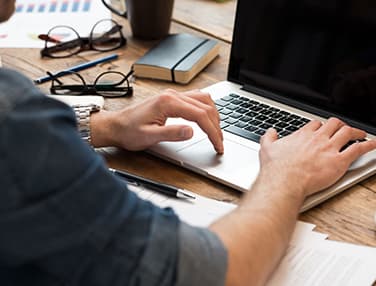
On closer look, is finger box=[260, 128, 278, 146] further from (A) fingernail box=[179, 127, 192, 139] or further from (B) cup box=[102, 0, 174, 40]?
(B) cup box=[102, 0, 174, 40]

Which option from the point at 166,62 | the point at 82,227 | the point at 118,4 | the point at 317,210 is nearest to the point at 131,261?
the point at 82,227

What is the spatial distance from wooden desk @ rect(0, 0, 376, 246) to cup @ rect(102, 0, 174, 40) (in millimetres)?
30

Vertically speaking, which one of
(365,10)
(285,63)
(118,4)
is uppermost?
(365,10)

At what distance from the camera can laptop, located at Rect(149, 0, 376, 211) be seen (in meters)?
1.03

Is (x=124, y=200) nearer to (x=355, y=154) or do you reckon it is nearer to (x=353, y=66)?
(x=355, y=154)

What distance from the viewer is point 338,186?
0.95 meters

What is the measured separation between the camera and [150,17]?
156cm

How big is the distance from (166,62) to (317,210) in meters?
0.60

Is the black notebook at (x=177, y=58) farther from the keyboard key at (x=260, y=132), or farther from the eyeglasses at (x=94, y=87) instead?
the keyboard key at (x=260, y=132)

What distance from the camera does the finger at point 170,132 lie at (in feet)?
3.36

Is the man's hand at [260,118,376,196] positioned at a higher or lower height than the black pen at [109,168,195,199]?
higher

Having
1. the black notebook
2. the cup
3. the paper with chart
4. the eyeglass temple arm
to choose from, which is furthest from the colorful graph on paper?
the black notebook

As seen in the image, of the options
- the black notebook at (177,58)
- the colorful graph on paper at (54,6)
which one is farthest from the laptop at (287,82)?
the colorful graph on paper at (54,6)

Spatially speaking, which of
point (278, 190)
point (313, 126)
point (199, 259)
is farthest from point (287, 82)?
point (199, 259)
